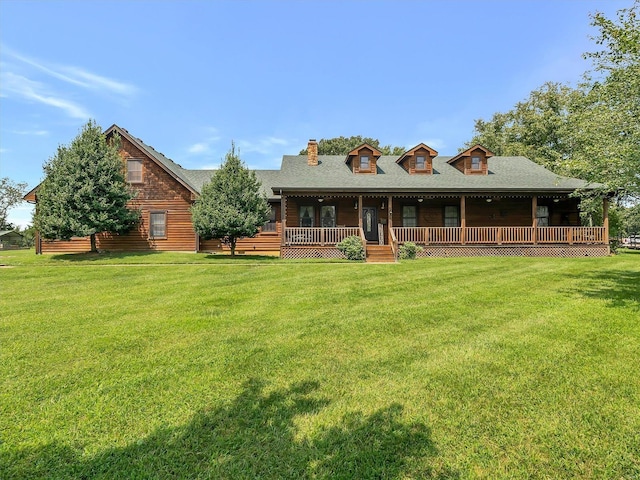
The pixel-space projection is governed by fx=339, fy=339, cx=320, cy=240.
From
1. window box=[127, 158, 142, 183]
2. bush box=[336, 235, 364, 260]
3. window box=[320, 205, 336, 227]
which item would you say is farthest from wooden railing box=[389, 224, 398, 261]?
window box=[127, 158, 142, 183]

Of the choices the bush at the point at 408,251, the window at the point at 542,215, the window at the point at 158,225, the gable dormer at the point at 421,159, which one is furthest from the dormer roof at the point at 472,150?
the window at the point at 158,225

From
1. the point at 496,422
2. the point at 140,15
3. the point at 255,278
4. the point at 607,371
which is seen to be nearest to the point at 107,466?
the point at 496,422

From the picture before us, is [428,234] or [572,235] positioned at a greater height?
[428,234]

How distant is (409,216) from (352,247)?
591 centimetres

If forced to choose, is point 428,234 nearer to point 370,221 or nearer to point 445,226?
point 445,226

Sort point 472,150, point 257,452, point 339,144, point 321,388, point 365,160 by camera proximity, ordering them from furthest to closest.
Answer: point 339,144, point 472,150, point 365,160, point 321,388, point 257,452

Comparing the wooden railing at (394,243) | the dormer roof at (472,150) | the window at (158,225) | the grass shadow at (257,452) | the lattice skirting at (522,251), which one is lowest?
the grass shadow at (257,452)

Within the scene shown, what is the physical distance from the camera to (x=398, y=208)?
19.8 meters

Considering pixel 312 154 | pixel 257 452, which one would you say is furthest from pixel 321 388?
pixel 312 154

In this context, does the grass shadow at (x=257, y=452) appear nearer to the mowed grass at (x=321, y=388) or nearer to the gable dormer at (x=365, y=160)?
the mowed grass at (x=321, y=388)

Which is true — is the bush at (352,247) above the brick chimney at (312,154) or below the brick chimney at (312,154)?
below

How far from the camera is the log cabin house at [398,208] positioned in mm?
17625

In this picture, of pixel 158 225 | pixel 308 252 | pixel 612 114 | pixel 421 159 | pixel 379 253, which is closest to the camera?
pixel 612 114

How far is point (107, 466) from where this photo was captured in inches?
91.4
